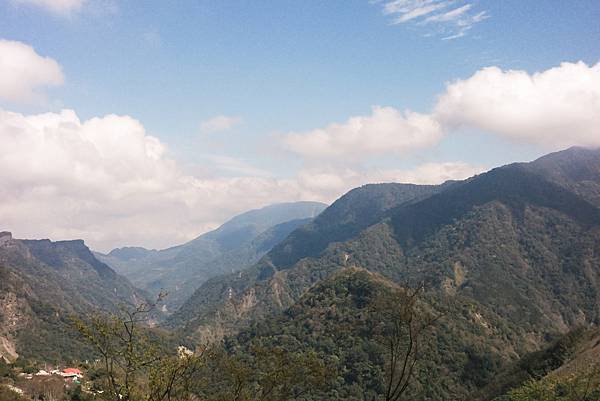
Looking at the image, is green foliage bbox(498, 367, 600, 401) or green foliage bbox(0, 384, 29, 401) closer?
green foliage bbox(498, 367, 600, 401)

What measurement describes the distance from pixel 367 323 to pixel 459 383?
1476 inches

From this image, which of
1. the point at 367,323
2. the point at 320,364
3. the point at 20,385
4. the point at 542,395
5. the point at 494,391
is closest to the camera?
the point at 320,364

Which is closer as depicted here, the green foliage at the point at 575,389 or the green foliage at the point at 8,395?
the green foliage at the point at 575,389

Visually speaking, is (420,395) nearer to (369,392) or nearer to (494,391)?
(369,392)

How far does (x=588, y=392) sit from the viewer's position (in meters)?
42.2

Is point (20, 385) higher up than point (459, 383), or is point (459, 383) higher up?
point (20, 385)

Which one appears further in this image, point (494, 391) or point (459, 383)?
point (459, 383)

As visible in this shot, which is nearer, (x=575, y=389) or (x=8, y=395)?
(x=575, y=389)

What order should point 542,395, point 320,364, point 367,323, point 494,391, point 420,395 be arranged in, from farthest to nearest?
point 367,323 → point 420,395 → point 494,391 → point 542,395 → point 320,364

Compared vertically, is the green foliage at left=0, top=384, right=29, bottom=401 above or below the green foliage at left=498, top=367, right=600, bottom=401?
below

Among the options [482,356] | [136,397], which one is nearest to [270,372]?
[136,397]

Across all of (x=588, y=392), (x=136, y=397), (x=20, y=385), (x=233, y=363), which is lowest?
(x=20, y=385)

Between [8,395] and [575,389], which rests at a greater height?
[575,389]

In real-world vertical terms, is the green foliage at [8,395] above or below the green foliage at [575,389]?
below
